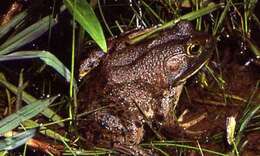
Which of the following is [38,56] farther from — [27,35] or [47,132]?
[47,132]

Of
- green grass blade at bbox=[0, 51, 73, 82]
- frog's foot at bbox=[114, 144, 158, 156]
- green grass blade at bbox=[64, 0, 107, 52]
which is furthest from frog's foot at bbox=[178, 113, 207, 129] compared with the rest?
green grass blade at bbox=[64, 0, 107, 52]

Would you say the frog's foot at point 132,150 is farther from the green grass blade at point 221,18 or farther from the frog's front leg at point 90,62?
the green grass blade at point 221,18

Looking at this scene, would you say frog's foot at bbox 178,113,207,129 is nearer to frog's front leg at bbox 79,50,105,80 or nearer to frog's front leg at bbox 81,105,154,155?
frog's front leg at bbox 81,105,154,155

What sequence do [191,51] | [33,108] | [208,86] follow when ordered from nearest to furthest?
[33,108] → [191,51] → [208,86]

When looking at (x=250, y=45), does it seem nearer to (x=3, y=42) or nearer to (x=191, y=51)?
(x=191, y=51)

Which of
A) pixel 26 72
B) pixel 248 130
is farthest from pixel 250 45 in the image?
pixel 26 72

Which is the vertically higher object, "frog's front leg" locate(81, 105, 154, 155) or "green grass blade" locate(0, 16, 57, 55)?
"green grass blade" locate(0, 16, 57, 55)

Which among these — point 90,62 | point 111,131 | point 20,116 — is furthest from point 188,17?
point 20,116

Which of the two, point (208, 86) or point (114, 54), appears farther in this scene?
point (208, 86)
